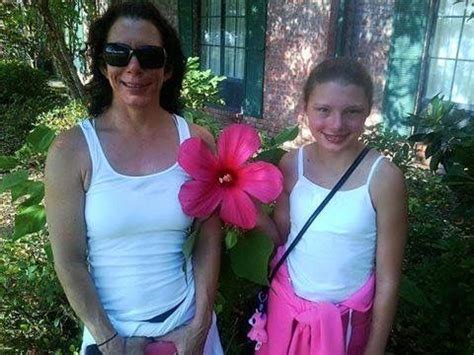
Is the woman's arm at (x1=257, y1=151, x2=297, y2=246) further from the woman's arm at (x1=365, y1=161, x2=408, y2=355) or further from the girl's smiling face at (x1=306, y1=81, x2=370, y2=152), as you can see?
the woman's arm at (x1=365, y1=161, x2=408, y2=355)

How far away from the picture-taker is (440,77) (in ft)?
16.6

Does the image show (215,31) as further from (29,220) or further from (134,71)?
(134,71)

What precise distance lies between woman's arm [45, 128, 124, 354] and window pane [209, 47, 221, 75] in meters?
6.68

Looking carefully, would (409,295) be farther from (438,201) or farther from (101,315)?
(438,201)

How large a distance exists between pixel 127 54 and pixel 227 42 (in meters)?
6.47

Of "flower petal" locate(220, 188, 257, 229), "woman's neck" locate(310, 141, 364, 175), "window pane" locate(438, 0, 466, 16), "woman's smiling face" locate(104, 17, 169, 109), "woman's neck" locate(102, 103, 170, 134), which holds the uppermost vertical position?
"window pane" locate(438, 0, 466, 16)

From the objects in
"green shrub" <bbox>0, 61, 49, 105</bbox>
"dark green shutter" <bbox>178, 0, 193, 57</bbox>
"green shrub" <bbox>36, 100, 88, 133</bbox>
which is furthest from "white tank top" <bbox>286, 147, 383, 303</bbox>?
"green shrub" <bbox>0, 61, 49, 105</bbox>

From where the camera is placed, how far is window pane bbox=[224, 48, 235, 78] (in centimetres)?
743

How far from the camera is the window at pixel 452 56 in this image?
4.84 meters

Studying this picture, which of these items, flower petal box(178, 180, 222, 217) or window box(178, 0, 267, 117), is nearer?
flower petal box(178, 180, 222, 217)

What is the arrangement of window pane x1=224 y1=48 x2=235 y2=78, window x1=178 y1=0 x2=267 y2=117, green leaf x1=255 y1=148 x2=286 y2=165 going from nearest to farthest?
green leaf x1=255 y1=148 x2=286 y2=165, window x1=178 y1=0 x2=267 y2=117, window pane x1=224 y1=48 x2=235 y2=78

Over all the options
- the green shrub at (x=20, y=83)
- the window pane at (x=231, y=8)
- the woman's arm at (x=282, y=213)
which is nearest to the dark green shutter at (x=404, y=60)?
the window pane at (x=231, y=8)

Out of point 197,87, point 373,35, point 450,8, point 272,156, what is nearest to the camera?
point 272,156

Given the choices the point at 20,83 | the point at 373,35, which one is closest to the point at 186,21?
the point at 373,35
